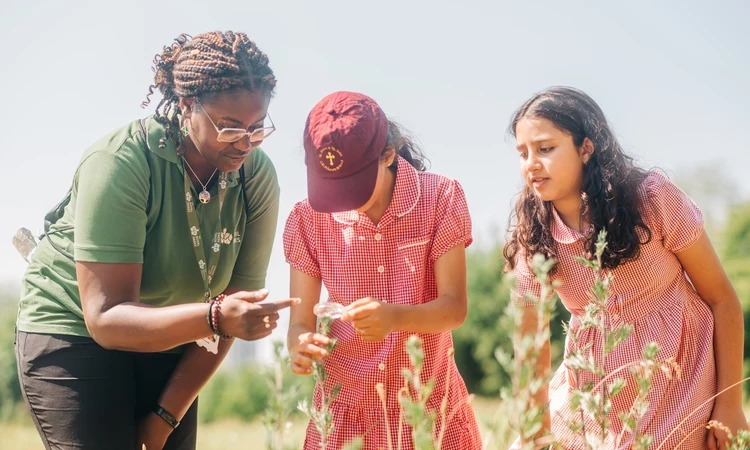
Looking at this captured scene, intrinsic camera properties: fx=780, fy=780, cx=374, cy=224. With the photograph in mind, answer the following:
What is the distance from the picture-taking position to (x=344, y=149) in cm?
288

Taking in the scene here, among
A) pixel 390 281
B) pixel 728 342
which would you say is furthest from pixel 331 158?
pixel 728 342

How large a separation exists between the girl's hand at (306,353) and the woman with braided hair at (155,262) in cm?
14

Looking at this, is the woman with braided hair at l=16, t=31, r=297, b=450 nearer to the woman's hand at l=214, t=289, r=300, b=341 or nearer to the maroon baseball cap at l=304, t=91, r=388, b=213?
the woman's hand at l=214, t=289, r=300, b=341

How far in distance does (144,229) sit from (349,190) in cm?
83

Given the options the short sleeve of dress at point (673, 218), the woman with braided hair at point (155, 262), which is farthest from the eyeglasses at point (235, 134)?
the short sleeve of dress at point (673, 218)

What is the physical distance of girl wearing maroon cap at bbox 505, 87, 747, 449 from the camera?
311 centimetres

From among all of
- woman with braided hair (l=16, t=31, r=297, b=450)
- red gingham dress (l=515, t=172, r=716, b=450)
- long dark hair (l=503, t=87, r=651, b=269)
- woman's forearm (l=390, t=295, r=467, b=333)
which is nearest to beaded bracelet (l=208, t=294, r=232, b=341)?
woman with braided hair (l=16, t=31, r=297, b=450)

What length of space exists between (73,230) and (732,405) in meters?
2.74

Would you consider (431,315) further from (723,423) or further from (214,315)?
(723,423)

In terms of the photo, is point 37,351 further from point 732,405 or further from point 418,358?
point 732,405

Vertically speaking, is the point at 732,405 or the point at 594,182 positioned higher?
the point at 594,182

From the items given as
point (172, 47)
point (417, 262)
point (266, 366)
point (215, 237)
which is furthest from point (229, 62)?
point (266, 366)

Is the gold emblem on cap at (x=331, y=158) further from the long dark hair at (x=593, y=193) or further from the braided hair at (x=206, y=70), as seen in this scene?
the long dark hair at (x=593, y=193)

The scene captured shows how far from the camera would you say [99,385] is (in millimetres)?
3109
